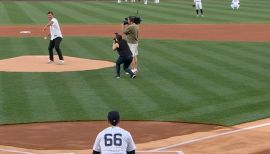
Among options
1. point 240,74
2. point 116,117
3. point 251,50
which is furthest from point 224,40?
Result: point 116,117

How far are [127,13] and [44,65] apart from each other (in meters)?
27.2

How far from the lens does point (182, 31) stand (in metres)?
38.1

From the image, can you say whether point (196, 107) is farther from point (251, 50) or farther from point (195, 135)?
point (251, 50)

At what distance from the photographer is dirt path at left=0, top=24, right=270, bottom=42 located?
34.8 meters

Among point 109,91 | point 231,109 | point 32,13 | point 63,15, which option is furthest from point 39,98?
point 32,13

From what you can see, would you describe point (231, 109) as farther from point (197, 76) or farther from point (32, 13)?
point (32, 13)

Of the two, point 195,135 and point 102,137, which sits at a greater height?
point 102,137

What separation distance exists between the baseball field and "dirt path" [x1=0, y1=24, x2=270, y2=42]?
0.37ft

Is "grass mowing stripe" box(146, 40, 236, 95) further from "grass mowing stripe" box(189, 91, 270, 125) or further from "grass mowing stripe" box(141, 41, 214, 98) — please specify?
"grass mowing stripe" box(189, 91, 270, 125)

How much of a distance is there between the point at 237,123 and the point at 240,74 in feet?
22.4

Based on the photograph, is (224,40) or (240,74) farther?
(224,40)

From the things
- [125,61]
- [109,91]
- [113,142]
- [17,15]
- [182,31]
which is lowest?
[182,31]

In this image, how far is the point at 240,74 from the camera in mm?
22047

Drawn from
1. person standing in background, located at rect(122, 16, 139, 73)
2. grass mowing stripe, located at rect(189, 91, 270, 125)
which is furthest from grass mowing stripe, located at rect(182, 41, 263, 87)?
person standing in background, located at rect(122, 16, 139, 73)
